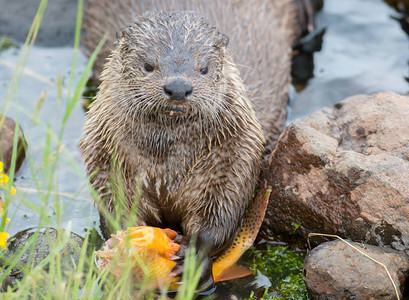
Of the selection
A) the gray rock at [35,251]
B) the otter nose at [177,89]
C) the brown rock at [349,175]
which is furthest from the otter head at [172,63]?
the gray rock at [35,251]

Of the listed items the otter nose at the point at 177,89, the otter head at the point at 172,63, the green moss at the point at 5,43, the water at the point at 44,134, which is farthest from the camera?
the green moss at the point at 5,43

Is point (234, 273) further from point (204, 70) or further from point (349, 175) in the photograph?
point (204, 70)

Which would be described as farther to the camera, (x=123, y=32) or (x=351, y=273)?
(x=123, y=32)

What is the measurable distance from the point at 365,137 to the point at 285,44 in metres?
1.44

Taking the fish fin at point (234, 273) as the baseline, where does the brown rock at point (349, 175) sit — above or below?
above

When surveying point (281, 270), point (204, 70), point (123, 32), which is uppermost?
point (123, 32)

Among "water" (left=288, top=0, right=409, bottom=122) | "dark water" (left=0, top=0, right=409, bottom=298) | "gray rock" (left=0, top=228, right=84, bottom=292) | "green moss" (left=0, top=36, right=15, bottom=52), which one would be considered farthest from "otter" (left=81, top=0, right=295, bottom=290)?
"green moss" (left=0, top=36, right=15, bottom=52)

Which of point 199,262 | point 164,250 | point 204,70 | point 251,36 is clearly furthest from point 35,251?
point 251,36

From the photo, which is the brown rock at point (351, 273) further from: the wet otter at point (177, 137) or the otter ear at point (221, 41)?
the otter ear at point (221, 41)

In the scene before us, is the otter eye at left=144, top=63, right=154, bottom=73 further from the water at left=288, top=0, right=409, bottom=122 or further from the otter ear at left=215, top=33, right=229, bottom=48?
the water at left=288, top=0, right=409, bottom=122

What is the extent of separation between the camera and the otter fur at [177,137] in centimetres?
317

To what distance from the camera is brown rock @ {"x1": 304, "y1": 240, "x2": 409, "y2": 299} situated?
2986 mm

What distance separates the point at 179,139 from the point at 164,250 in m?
0.56

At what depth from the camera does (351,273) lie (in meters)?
3.01
